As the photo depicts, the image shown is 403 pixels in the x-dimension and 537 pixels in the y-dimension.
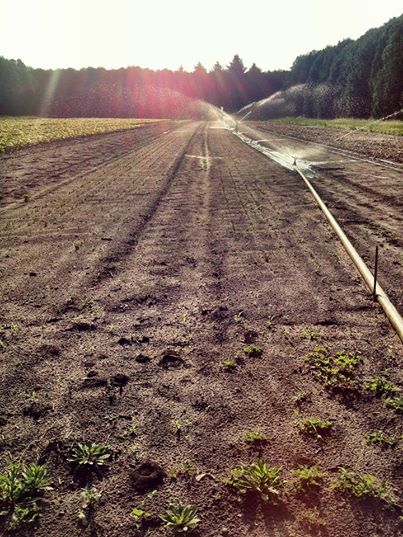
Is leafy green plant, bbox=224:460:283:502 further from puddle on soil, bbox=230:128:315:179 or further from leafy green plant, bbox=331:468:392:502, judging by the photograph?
puddle on soil, bbox=230:128:315:179

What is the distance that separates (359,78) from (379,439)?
53752 millimetres

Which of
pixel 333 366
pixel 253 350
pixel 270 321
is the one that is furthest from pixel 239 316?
pixel 333 366

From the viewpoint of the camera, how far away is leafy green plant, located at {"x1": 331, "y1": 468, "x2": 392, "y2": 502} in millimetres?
2363

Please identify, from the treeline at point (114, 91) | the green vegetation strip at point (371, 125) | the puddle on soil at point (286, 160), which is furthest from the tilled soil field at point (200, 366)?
the treeline at point (114, 91)

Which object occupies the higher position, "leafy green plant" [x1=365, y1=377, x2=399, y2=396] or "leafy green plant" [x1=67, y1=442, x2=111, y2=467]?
"leafy green plant" [x1=365, y1=377, x2=399, y2=396]

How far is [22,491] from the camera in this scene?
7.99ft

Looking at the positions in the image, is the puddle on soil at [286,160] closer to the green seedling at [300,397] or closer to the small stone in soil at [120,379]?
the green seedling at [300,397]

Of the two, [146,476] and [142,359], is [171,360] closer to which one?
[142,359]

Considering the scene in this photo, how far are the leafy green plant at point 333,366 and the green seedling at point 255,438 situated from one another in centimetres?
78

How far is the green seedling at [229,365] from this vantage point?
11.6 feet

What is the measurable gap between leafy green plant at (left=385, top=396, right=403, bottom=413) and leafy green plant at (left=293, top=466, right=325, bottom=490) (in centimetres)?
86

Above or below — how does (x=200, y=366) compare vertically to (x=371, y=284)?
below

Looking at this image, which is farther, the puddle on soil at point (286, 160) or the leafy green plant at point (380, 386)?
the puddle on soil at point (286, 160)

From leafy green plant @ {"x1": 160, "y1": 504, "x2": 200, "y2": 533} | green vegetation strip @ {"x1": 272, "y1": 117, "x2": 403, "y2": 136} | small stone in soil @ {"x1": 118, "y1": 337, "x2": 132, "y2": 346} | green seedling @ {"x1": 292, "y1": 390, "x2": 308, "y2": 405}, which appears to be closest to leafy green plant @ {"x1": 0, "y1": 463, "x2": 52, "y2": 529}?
leafy green plant @ {"x1": 160, "y1": 504, "x2": 200, "y2": 533}
